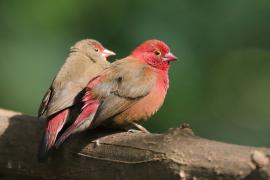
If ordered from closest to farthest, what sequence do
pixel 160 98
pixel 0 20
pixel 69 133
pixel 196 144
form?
1. pixel 196 144
2. pixel 69 133
3. pixel 160 98
4. pixel 0 20

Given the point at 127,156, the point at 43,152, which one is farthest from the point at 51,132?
the point at 127,156

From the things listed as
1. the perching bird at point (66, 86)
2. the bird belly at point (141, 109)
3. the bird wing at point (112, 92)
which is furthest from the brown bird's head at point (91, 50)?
the bird belly at point (141, 109)

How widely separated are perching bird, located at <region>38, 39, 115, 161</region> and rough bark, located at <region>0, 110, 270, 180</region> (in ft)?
0.47

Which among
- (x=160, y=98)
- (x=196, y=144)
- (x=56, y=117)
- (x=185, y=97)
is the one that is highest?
(x=185, y=97)

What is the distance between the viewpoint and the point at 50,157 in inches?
214

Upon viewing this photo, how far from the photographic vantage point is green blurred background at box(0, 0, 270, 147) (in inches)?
322

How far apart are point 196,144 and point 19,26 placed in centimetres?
434

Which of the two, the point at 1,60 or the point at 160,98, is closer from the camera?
the point at 160,98

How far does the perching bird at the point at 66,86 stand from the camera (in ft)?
18.4

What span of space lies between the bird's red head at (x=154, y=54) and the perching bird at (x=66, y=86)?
36 centimetres

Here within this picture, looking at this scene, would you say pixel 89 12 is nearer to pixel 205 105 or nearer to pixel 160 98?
pixel 205 105

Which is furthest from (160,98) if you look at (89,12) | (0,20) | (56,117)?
(0,20)

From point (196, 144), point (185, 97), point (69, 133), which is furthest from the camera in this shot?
point (185, 97)

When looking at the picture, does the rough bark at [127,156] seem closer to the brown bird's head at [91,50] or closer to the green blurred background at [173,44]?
the brown bird's head at [91,50]
